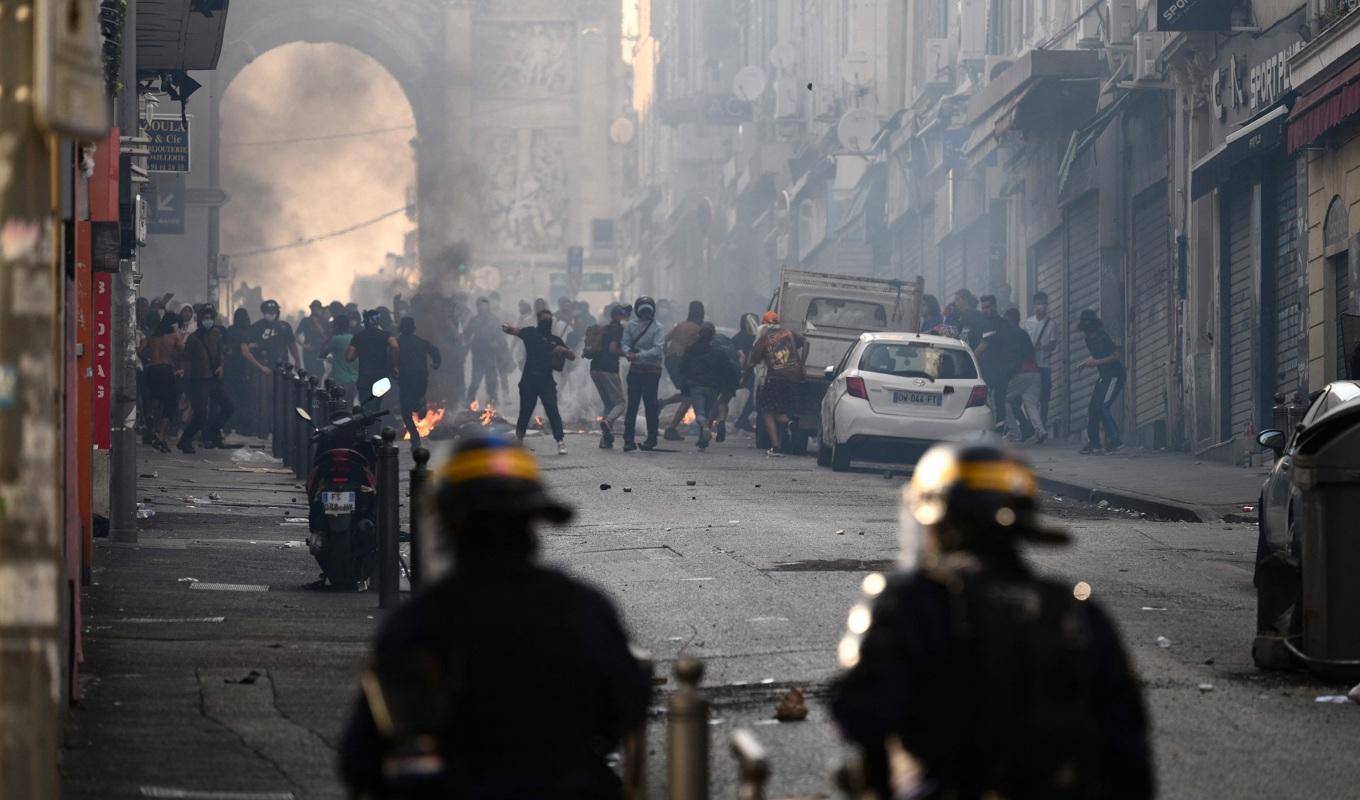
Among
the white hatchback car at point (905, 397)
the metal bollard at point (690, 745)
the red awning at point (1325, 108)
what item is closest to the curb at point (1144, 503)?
the white hatchback car at point (905, 397)

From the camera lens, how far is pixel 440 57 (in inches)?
3105

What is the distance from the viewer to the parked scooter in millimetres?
12969

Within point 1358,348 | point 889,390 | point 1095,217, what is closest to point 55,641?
point 1358,348

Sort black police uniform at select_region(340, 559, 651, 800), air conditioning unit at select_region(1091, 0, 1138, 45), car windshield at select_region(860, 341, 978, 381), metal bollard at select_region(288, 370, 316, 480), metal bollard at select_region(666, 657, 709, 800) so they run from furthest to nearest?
air conditioning unit at select_region(1091, 0, 1138, 45) → car windshield at select_region(860, 341, 978, 381) → metal bollard at select_region(288, 370, 316, 480) → metal bollard at select_region(666, 657, 709, 800) → black police uniform at select_region(340, 559, 651, 800)

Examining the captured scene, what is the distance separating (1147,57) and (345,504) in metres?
18.9

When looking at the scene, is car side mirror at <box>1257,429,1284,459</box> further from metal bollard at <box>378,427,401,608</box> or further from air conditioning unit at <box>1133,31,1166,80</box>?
air conditioning unit at <box>1133,31,1166,80</box>

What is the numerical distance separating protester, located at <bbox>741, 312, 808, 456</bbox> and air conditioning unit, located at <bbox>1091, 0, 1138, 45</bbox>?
21.3 feet

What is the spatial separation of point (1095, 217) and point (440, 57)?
48.1 metres

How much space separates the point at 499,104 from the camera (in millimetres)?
81312

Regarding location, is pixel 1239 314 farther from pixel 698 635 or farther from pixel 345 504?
pixel 698 635

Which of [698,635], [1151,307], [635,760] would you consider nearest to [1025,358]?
[1151,307]

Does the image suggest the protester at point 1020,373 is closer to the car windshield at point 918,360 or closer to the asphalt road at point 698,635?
the car windshield at point 918,360

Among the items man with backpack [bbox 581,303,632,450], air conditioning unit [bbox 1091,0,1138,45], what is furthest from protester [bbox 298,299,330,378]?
air conditioning unit [bbox 1091,0,1138,45]

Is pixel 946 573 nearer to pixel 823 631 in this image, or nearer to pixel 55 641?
pixel 55 641
